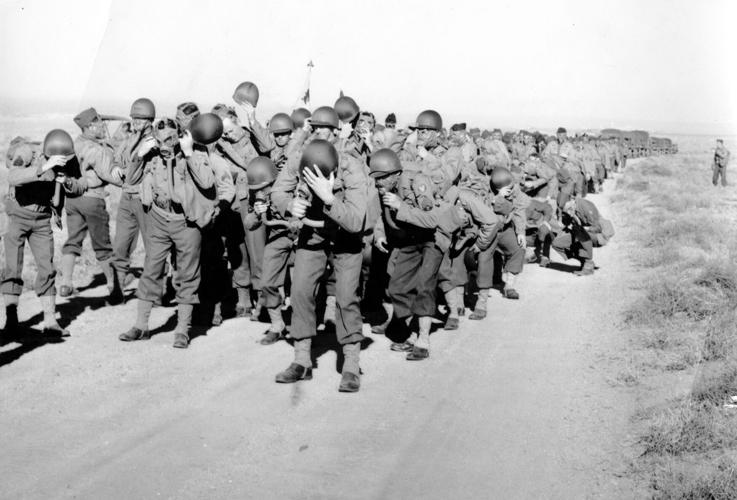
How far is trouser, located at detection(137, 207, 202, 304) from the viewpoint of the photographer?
7.97 m

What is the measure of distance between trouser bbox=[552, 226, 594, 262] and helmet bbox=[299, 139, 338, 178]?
735 cm

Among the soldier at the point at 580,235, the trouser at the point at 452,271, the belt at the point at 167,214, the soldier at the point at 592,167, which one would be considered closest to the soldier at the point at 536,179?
the soldier at the point at 580,235

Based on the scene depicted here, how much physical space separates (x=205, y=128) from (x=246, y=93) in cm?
145

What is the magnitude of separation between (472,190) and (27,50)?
79.3 feet

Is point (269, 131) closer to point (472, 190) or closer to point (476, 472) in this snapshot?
point (472, 190)

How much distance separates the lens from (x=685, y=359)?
7438 millimetres

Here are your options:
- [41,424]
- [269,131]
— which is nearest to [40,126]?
[269,131]

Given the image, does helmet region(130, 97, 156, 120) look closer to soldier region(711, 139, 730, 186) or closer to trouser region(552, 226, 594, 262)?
trouser region(552, 226, 594, 262)

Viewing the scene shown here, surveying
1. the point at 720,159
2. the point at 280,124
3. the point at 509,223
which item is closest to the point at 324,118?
the point at 280,124

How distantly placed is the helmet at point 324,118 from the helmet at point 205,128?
99cm

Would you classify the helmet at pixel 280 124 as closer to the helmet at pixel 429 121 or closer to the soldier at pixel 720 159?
the helmet at pixel 429 121

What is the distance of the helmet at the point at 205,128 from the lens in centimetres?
797

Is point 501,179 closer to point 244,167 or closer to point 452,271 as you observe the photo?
point 452,271

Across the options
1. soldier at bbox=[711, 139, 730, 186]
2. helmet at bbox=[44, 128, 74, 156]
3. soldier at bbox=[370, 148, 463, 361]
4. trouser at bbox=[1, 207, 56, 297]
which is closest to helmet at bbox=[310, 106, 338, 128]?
soldier at bbox=[370, 148, 463, 361]
